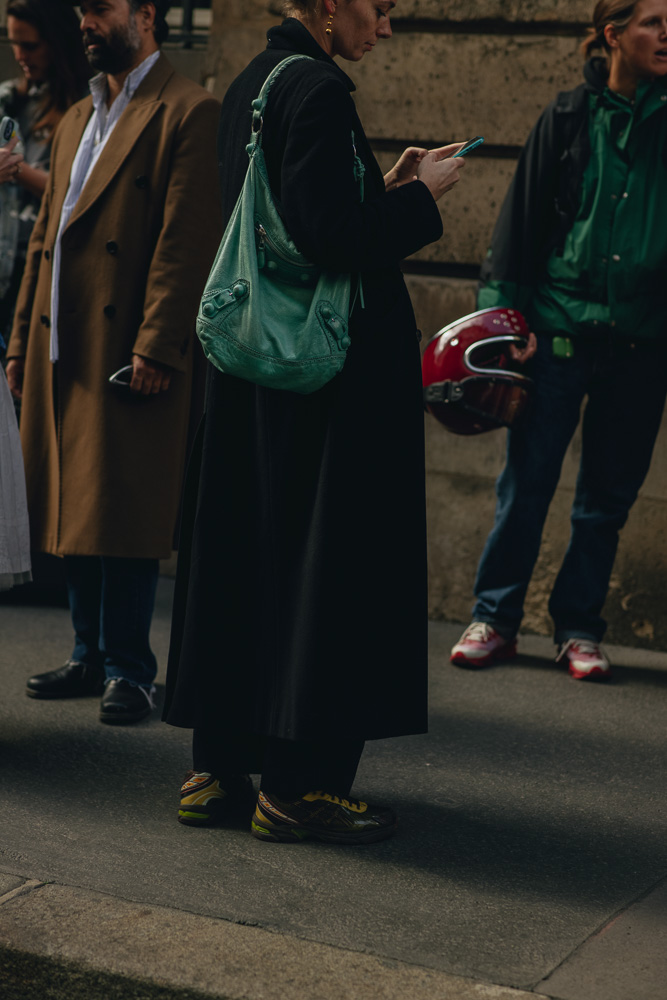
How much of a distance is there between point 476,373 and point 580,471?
0.67 m

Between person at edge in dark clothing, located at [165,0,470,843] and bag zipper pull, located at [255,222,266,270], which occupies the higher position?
bag zipper pull, located at [255,222,266,270]

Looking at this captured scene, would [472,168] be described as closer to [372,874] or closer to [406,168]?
[406,168]

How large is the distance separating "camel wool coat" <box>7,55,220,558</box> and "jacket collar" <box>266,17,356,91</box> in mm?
1044

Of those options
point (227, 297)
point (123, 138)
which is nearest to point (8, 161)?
point (123, 138)

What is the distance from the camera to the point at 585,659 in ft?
15.7

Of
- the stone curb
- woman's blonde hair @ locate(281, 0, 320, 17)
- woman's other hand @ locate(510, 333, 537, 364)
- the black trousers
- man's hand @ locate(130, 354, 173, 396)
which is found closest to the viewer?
the stone curb

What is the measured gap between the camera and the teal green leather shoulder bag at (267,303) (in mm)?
2871

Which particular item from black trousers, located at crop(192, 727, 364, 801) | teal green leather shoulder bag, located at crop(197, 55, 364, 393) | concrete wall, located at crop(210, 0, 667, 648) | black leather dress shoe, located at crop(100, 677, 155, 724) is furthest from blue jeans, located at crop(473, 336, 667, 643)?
teal green leather shoulder bag, located at crop(197, 55, 364, 393)

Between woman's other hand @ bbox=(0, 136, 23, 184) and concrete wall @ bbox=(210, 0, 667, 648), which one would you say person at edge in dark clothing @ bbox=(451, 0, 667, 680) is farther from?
woman's other hand @ bbox=(0, 136, 23, 184)

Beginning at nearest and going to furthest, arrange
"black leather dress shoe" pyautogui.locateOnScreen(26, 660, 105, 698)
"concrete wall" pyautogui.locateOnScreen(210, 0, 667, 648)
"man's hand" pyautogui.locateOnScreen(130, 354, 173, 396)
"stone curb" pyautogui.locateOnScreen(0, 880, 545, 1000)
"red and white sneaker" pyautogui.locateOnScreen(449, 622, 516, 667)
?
"stone curb" pyautogui.locateOnScreen(0, 880, 545, 1000)
"man's hand" pyautogui.locateOnScreen(130, 354, 173, 396)
"black leather dress shoe" pyautogui.locateOnScreen(26, 660, 105, 698)
"red and white sneaker" pyautogui.locateOnScreen(449, 622, 516, 667)
"concrete wall" pyautogui.locateOnScreen(210, 0, 667, 648)

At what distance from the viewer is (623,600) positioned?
532 cm

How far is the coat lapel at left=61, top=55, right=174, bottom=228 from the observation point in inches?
159

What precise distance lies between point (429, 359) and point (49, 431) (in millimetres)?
1257

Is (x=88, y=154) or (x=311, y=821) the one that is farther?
(x=88, y=154)
